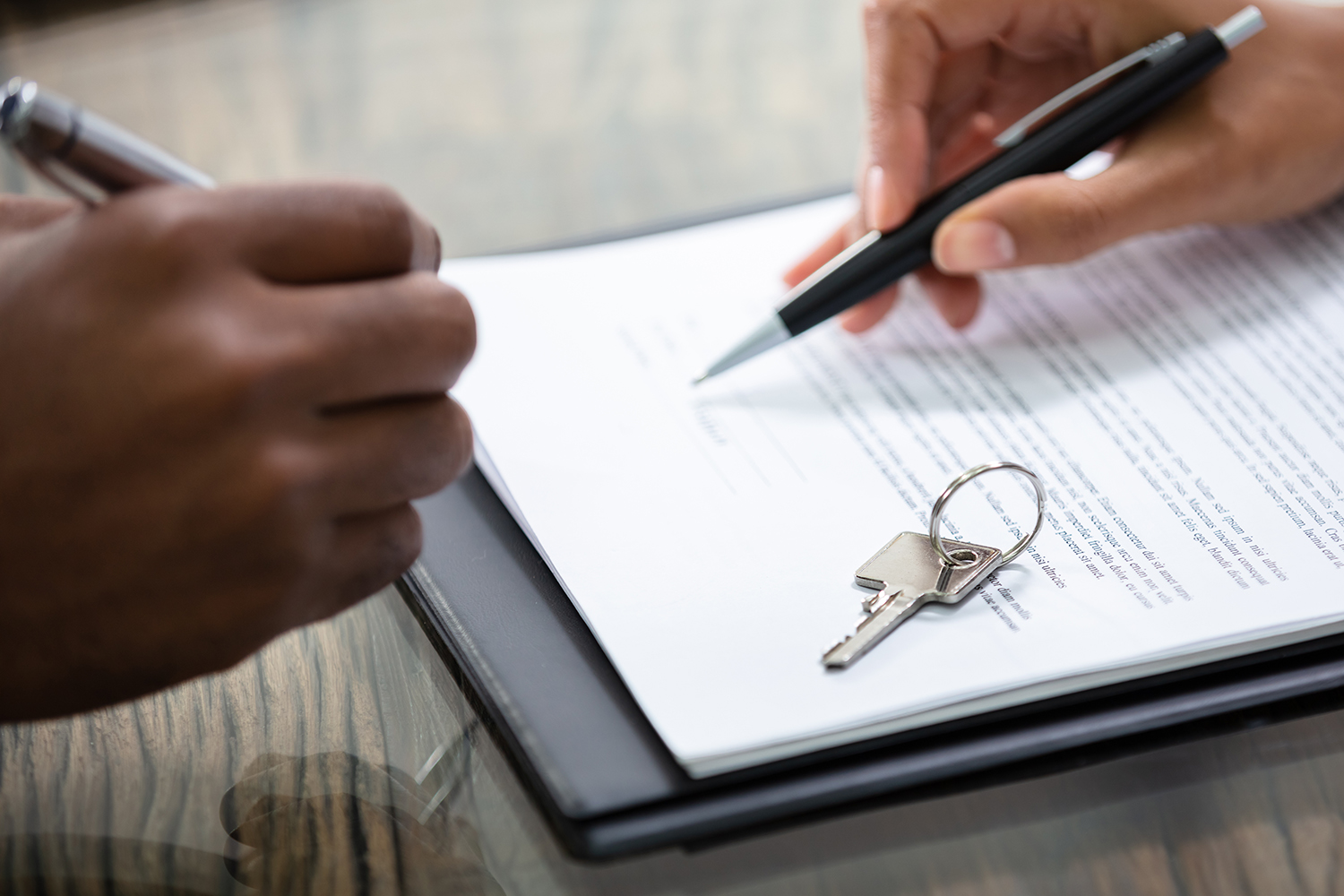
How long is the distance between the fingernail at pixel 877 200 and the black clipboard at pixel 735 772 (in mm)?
296

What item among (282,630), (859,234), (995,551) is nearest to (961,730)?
(995,551)

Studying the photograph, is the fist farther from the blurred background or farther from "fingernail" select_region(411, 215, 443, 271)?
the blurred background

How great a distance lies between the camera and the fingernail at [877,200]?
2.07 ft

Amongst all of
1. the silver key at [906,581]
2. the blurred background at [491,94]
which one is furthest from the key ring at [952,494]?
the blurred background at [491,94]

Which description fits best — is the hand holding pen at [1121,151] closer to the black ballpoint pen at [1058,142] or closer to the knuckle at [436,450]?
the black ballpoint pen at [1058,142]

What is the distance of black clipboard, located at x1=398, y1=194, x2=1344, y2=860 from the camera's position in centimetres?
36

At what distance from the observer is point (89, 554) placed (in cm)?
34

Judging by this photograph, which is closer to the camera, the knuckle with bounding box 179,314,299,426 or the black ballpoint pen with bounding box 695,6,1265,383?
the knuckle with bounding box 179,314,299,426

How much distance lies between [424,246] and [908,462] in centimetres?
22

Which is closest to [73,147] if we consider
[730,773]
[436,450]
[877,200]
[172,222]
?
[172,222]

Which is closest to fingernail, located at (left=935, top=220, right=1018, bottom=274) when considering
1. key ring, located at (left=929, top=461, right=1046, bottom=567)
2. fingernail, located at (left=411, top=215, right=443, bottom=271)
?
key ring, located at (left=929, top=461, right=1046, bottom=567)

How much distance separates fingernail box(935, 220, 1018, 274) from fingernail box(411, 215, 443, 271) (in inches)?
11.2

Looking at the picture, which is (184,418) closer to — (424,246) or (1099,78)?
(424,246)

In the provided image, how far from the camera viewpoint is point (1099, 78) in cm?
65
